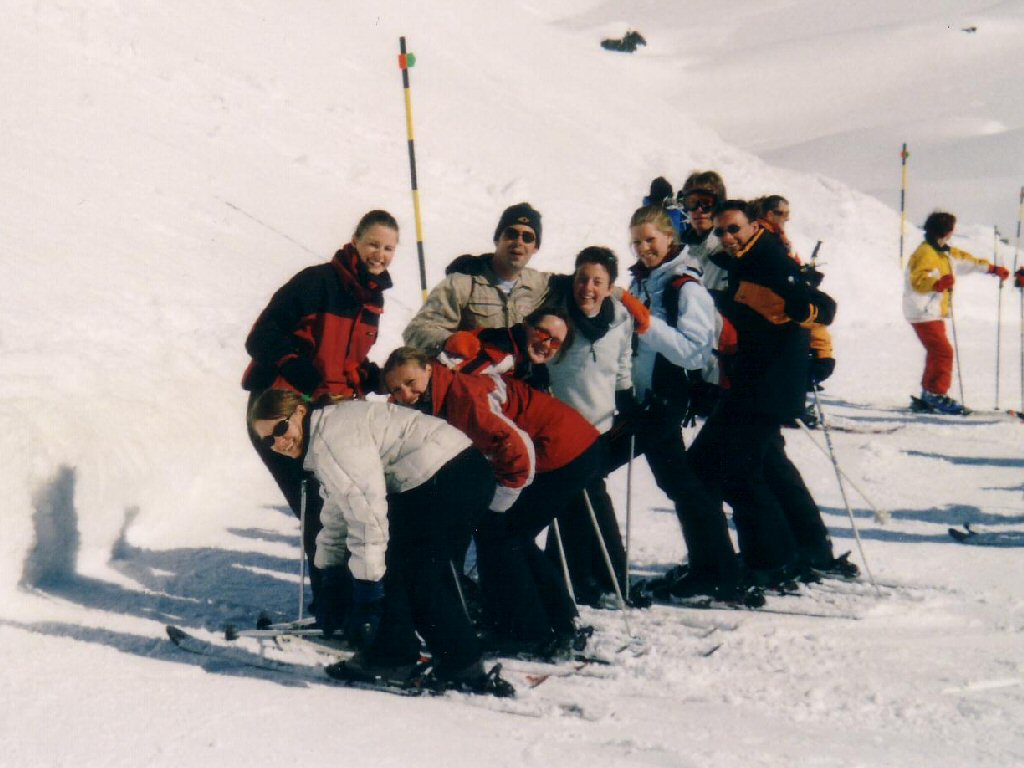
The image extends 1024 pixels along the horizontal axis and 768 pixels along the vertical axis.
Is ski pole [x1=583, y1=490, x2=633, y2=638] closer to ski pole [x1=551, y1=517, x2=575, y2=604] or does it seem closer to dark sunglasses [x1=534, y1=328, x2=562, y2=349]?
Result: ski pole [x1=551, y1=517, x2=575, y2=604]

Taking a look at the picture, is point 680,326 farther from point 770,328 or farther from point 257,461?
point 257,461

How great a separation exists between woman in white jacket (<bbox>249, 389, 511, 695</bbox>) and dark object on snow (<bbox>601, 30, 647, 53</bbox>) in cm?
2987

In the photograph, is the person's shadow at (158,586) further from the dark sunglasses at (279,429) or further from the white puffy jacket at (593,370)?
the white puffy jacket at (593,370)

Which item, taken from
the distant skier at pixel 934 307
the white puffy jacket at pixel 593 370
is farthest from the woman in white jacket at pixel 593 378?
the distant skier at pixel 934 307

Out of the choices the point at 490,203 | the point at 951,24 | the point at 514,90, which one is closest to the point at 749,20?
the point at 951,24

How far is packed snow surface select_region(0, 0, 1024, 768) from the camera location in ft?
10.6

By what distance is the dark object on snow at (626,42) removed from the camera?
1259 inches

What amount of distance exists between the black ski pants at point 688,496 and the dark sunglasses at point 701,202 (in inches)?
41.5

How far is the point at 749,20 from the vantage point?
41031mm

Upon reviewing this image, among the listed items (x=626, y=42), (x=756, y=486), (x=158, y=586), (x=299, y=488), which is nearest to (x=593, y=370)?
(x=756, y=486)

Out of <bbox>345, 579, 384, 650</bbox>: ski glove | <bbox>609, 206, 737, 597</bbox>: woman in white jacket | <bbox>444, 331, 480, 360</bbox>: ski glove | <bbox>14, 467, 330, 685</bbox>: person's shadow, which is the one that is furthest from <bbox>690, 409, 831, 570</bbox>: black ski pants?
<bbox>14, 467, 330, 685</bbox>: person's shadow

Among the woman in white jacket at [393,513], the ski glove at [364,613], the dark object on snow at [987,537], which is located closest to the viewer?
the woman in white jacket at [393,513]

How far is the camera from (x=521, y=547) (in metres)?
3.89

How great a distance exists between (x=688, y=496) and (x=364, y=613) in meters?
1.55
